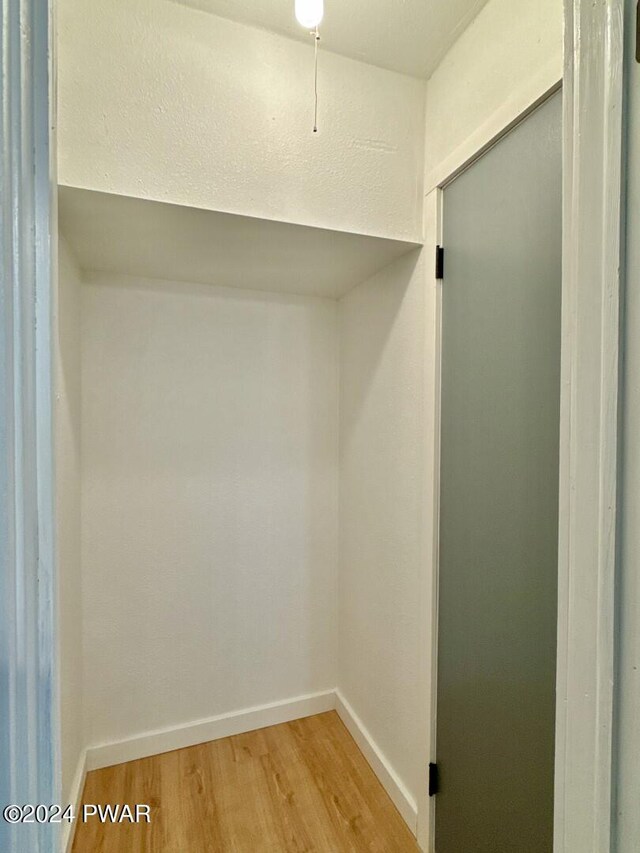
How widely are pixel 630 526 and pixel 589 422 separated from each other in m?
0.13

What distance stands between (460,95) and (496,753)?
1919 millimetres

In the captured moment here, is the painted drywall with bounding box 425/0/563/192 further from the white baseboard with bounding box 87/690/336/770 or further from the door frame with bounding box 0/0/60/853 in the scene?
the white baseboard with bounding box 87/690/336/770

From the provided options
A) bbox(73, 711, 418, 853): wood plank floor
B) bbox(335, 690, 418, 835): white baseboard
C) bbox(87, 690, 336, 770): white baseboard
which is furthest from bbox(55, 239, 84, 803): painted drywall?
bbox(335, 690, 418, 835): white baseboard

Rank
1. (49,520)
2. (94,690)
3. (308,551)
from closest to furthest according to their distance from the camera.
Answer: (49,520) → (94,690) → (308,551)

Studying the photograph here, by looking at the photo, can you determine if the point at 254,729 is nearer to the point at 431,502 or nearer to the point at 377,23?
the point at 431,502

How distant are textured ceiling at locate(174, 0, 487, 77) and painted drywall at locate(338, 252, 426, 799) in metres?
0.62

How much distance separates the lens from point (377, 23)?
1246 mm

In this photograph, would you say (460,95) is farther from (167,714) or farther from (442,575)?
(167,714)

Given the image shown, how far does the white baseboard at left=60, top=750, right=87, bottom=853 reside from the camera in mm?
1353

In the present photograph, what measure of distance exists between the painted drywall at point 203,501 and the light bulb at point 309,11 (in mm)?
1024

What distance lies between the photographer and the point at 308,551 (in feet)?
6.97

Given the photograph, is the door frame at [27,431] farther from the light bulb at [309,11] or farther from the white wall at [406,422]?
the white wall at [406,422]

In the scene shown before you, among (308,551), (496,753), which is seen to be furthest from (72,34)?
(496,753)

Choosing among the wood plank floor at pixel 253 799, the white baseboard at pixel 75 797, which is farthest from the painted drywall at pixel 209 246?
the wood plank floor at pixel 253 799
